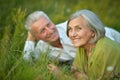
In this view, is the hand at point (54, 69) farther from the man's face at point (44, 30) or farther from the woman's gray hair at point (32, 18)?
the woman's gray hair at point (32, 18)

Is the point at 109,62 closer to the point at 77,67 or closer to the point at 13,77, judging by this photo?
the point at 77,67

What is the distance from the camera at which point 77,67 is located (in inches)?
201

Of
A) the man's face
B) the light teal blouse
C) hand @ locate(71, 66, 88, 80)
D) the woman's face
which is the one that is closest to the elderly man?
the man's face

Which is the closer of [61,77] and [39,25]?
[61,77]

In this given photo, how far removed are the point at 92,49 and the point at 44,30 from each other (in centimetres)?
129

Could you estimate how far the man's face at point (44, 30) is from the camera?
19.6ft

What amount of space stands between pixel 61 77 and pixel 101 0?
27.9ft

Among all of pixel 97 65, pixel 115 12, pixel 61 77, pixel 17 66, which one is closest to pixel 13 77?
pixel 17 66

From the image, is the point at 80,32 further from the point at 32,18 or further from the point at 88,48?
the point at 32,18

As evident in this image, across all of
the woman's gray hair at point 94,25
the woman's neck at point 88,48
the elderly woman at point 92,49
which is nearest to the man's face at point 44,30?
the elderly woman at point 92,49

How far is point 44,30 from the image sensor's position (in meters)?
6.04

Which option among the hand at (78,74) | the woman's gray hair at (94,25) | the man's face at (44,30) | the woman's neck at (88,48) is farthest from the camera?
the man's face at (44,30)

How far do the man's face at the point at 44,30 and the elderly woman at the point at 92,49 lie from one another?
3.03 feet

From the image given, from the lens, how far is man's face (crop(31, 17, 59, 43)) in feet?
19.6
